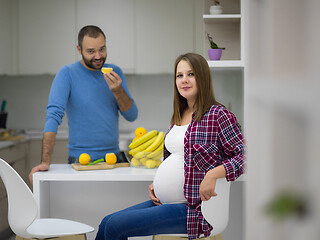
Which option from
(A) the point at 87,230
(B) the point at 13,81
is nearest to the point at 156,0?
(B) the point at 13,81

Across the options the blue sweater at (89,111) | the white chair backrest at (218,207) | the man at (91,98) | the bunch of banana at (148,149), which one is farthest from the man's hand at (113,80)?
the white chair backrest at (218,207)

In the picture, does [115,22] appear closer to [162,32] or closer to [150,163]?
[162,32]

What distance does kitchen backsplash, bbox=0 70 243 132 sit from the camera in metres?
4.43

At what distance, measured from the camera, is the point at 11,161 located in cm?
354

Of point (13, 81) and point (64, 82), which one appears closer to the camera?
point (64, 82)

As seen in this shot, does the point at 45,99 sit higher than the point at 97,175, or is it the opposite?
the point at 45,99

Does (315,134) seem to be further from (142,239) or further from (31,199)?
(142,239)

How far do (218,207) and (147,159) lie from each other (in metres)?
0.66

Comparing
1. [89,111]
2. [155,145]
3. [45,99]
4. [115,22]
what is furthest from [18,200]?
[45,99]

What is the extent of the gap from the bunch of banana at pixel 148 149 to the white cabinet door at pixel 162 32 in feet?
6.72

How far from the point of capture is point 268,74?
308 mm

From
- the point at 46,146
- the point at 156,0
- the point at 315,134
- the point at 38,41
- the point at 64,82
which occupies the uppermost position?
the point at 156,0

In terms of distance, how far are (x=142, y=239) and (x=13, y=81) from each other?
→ 289 cm

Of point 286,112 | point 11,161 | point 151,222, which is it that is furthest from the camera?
point 11,161
